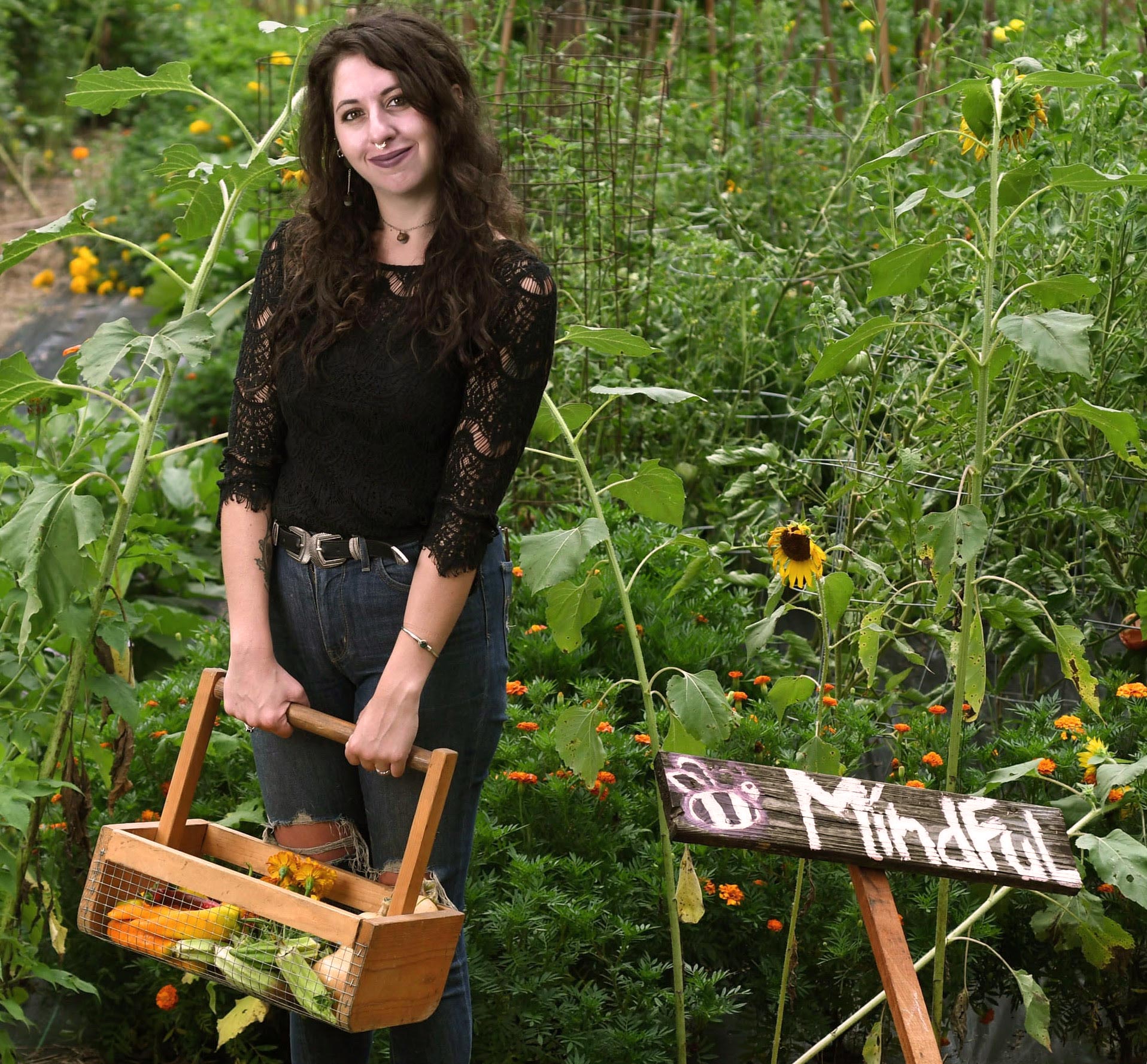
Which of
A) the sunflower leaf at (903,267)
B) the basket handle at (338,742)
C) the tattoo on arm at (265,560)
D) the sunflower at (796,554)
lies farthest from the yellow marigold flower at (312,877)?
the sunflower leaf at (903,267)

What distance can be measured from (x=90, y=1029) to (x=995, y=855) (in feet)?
5.36

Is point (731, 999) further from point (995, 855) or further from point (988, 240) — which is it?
point (988, 240)

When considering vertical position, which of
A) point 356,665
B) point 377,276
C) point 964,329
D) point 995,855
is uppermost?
point 377,276

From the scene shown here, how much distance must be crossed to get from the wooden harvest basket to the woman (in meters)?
0.08

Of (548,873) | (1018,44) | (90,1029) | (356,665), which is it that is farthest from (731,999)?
(1018,44)

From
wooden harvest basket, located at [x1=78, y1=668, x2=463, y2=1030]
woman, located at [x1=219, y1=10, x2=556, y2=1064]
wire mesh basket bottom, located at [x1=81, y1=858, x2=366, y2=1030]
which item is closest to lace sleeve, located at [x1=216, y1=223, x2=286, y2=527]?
woman, located at [x1=219, y1=10, x2=556, y2=1064]

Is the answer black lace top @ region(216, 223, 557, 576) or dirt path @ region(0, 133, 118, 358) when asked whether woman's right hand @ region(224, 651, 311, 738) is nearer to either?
black lace top @ region(216, 223, 557, 576)

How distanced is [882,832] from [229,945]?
30.4 inches

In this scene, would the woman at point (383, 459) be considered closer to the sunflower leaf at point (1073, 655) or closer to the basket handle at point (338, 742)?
the basket handle at point (338, 742)

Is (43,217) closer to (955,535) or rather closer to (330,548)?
(330,548)

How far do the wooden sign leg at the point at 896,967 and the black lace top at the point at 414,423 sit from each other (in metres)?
0.60

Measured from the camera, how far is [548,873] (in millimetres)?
2287

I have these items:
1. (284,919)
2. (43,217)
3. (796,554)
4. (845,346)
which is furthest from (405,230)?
(43,217)

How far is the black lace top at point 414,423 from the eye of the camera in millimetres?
1620
